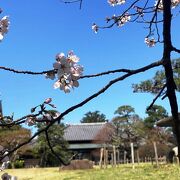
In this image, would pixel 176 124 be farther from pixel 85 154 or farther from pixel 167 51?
pixel 85 154

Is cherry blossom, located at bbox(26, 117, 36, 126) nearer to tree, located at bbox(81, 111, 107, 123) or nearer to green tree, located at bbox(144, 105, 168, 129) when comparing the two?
green tree, located at bbox(144, 105, 168, 129)

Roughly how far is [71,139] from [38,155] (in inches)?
289

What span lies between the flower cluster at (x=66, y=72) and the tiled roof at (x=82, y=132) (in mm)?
35128

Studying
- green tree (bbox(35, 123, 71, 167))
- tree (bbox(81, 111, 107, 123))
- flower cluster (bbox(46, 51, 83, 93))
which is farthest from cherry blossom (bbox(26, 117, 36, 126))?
tree (bbox(81, 111, 107, 123))

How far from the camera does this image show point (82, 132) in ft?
128

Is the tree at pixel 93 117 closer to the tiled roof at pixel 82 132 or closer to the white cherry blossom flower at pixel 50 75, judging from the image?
the tiled roof at pixel 82 132

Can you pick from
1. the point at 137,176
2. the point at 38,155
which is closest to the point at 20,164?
the point at 38,155

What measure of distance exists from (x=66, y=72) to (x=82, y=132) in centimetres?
3730

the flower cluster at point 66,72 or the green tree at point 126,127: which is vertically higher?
the green tree at point 126,127

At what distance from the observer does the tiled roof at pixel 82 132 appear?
1480 inches

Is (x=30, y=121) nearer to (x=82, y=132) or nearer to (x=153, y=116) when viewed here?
(x=153, y=116)

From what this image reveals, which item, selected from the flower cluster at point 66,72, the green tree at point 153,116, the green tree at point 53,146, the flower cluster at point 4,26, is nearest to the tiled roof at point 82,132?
the green tree at point 153,116

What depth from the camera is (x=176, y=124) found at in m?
1.88

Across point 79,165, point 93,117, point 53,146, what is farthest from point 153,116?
point 93,117
